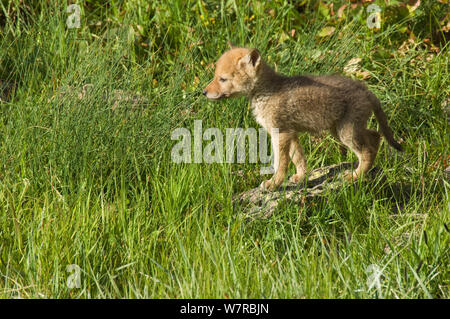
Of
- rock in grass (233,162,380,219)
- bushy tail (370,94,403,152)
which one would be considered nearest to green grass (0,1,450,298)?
rock in grass (233,162,380,219)

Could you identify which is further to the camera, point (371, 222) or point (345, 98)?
point (345, 98)

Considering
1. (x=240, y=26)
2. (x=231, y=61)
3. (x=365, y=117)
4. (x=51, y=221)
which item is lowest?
(x=51, y=221)

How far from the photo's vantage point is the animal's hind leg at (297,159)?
16.1 feet

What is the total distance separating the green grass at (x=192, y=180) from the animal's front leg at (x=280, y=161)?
30cm

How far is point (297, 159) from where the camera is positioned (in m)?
4.95

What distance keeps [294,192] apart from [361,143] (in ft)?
2.13

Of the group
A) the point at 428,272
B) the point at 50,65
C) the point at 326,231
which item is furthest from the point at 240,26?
the point at 428,272

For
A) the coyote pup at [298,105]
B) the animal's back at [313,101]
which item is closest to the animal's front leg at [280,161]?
the coyote pup at [298,105]

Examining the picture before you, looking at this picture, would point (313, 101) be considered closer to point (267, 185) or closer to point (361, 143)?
point (361, 143)

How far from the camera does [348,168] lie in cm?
501
